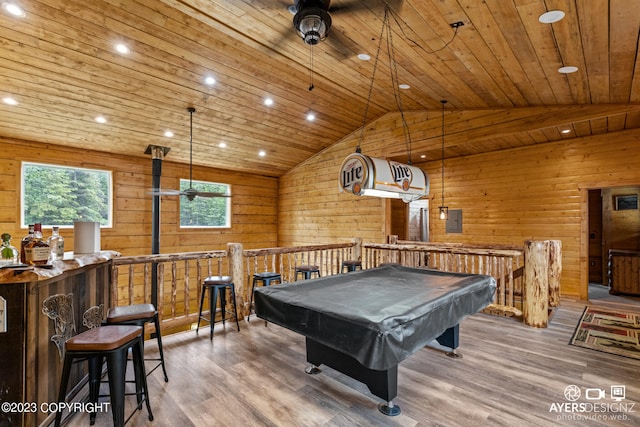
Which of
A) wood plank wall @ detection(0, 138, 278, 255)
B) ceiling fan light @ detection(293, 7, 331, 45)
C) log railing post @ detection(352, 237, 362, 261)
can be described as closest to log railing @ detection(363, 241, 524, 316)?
log railing post @ detection(352, 237, 362, 261)

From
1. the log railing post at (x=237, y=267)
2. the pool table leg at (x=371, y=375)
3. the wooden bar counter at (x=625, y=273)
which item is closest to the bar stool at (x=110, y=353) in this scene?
the pool table leg at (x=371, y=375)

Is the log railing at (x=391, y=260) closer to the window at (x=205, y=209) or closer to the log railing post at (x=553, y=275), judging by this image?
the log railing post at (x=553, y=275)

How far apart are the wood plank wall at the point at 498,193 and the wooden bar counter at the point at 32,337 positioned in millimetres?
5606

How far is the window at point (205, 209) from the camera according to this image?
25.7ft

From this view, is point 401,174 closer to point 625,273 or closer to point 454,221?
point 454,221

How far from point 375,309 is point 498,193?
6236 millimetres

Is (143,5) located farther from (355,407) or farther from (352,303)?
(355,407)

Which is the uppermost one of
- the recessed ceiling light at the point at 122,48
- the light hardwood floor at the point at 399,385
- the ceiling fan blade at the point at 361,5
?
the recessed ceiling light at the point at 122,48

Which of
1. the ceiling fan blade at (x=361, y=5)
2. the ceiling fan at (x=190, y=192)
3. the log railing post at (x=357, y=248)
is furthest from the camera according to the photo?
the log railing post at (x=357, y=248)

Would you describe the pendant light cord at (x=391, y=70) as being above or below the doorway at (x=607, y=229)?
above

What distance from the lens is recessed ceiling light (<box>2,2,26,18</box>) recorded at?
3.19 metres

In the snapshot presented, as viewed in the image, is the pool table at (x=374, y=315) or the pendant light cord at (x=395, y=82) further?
the pendant light cord at (x=395, y=82)

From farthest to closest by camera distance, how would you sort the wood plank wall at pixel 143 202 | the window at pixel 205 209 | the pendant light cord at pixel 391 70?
1. the window at pixel 205 209
2. the wood plank wall at pixel 143 202
3. the pendant light cord at pixel 391 70

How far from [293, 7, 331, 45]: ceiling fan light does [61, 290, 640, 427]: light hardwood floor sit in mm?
2908
